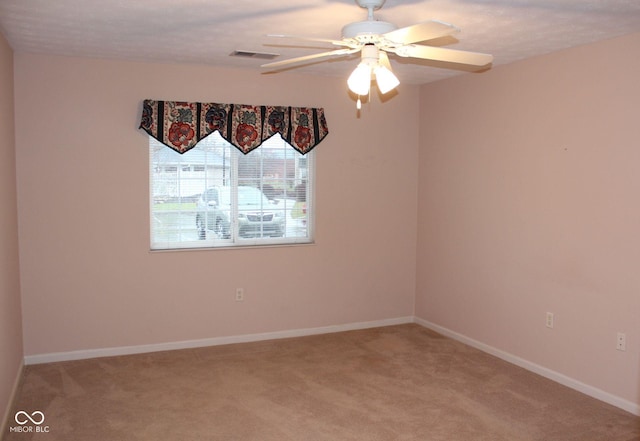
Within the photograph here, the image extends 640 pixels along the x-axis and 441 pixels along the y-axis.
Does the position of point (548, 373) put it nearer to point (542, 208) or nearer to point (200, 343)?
point (542, 208)

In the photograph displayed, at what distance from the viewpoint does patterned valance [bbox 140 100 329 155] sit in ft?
15.0

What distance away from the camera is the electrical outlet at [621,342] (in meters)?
3.67

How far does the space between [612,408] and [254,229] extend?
3080mm

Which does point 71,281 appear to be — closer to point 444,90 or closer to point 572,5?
point 444,90

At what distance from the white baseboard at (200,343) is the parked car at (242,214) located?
90cm

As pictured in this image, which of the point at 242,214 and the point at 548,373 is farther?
the point at 242,214

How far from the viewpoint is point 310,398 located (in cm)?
381

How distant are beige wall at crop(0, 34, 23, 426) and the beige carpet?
0.85 feet

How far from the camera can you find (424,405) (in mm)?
3721

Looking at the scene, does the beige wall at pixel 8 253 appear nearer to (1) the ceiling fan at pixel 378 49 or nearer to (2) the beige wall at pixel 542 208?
(1) the ceiling fan at pixel 378 49

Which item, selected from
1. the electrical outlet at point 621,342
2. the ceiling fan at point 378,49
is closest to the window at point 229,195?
the ceiling fan at point 378,49

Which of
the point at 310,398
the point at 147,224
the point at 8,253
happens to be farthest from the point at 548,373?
the point at 8,253

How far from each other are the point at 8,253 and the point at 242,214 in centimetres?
191

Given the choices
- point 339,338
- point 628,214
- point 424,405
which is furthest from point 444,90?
→ point 424,405
